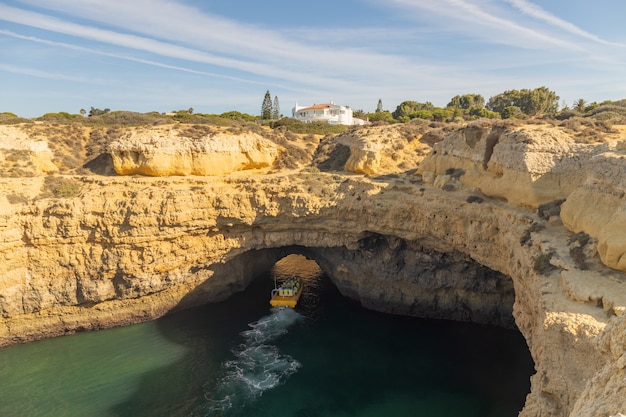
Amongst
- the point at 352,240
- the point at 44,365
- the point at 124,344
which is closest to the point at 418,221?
the point at 352,240

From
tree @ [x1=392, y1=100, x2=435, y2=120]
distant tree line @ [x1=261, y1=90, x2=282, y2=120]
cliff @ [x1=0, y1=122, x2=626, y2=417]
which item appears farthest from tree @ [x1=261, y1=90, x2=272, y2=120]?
cliff @ [x1=0, y1=122, x2=626, y2=417]

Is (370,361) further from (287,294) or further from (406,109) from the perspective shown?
(406,109)

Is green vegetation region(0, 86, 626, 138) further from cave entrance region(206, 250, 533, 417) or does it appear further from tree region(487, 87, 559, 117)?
cave entrance region(206, 250, 533, 417)

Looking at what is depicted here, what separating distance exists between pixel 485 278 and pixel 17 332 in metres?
32.7

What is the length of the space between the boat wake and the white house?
3987cm

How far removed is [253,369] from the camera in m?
24.3

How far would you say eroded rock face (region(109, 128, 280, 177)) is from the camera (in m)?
30.6

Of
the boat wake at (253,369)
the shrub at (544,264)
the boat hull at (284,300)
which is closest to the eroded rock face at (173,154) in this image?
the boat hull at (284,300)

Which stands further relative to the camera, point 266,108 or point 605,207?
point 266,108

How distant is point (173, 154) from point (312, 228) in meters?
12.4

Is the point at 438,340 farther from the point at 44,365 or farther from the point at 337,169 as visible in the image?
the point at 44,365

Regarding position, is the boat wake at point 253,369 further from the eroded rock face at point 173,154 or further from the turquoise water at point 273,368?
the eroded rock face at point 173,154

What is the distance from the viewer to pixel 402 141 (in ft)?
Answer: 116

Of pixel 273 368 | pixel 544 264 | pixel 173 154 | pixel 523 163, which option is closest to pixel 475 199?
pixel 523 163
